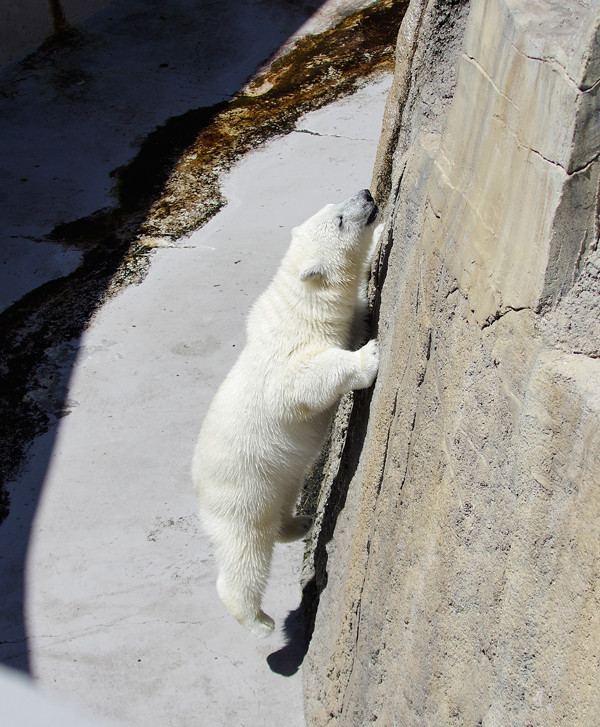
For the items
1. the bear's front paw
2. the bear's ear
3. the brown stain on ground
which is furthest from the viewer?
the brown stain on ground

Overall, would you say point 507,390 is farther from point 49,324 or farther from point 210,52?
point 210,52

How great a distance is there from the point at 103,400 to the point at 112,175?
8.02 ft

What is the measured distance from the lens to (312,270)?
263 cm

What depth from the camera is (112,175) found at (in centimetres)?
606

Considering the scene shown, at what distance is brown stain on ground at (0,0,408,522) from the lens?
14.3 feet

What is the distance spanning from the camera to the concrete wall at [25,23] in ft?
23.6

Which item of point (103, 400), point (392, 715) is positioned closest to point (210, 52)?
point (103, 400)

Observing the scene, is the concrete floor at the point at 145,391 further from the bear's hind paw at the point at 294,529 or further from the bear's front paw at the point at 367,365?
the bear's front paw at the point at 367,365

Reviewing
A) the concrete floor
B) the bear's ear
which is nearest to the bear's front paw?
the bear's ear

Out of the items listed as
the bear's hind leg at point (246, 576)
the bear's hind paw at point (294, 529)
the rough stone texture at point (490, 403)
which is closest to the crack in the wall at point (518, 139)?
the rough stone texture at point (490, 403)

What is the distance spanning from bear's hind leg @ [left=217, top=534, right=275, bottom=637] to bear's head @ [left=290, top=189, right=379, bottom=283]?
39.2 inches

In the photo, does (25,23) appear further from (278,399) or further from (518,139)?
(518,139)

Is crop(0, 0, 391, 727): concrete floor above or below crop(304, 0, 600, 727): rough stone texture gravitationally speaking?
below

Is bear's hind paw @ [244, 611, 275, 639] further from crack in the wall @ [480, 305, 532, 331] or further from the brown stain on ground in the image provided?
crack in the wall @ [480, 305, 532, 331]
